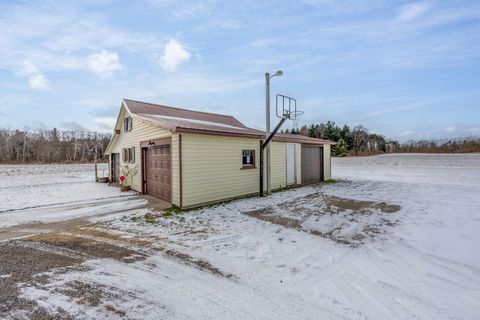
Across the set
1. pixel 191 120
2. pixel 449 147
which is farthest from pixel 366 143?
pixel 191 120

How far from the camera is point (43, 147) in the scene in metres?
45.1

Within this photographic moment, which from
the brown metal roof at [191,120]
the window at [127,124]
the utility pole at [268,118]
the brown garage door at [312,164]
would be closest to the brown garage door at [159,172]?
the brown metal roof at [191,120]

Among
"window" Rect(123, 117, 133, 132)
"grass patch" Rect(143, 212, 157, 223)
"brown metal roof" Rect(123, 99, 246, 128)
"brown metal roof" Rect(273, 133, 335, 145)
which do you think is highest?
"brown metal roof" Rect(123, 99, 246, 128)

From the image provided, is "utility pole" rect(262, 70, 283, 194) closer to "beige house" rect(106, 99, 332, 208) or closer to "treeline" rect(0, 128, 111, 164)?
"beige house" rect(106, 99, 332, 208)

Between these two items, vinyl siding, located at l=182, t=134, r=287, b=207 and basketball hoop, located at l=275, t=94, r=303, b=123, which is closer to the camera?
vinyl siding, located at l=182, t=134, r=287, b=207

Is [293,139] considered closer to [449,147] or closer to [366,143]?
[449,147]

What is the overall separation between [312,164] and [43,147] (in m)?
52.0

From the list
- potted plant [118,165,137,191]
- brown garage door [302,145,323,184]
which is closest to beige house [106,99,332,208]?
brown garage door [302,145,323,184]

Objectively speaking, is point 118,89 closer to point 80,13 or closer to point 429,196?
point 80,13

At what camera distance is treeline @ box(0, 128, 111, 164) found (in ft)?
146

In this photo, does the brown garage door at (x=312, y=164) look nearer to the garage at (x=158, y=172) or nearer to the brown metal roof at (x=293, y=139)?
the brown metal roof at (x=293, y=139)

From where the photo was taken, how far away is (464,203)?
8086 millimetres

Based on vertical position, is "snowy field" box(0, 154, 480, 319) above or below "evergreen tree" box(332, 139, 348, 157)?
below

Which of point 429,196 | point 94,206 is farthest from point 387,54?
point 94,206
